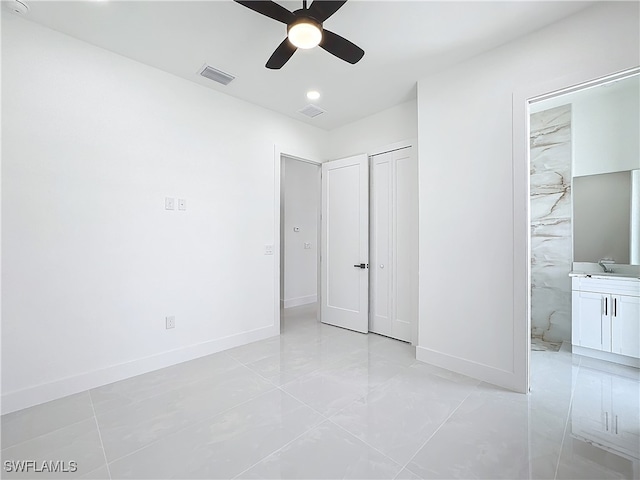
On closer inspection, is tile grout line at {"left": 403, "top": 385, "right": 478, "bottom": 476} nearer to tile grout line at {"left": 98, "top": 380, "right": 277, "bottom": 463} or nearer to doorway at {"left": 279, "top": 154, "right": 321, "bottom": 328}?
tile grout line at {"left": 98, "top": 380, "right": 277, "bottom": 463}

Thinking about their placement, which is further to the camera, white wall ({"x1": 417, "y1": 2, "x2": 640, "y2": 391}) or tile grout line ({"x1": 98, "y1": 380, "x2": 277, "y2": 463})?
white wall ({"x1": 417, "y1": 2, "x2": 640, "y2": 391})

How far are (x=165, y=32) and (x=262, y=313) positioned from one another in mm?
3016

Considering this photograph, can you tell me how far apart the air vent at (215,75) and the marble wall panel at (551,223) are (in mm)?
3837

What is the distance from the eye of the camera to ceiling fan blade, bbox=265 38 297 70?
81.2 inches

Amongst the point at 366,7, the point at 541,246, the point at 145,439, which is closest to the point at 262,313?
the point at 145,439

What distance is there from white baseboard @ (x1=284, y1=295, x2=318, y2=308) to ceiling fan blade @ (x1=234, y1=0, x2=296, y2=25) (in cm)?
446

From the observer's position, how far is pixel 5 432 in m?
1.90

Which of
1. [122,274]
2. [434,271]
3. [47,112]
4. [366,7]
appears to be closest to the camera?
[366,7]

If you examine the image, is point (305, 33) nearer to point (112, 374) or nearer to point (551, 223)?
point (112, 374)

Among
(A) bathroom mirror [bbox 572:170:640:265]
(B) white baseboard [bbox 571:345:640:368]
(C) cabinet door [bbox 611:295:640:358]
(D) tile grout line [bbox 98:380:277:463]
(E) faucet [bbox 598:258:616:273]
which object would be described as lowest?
(D) tile grout line [bbox 98:380:277:463]

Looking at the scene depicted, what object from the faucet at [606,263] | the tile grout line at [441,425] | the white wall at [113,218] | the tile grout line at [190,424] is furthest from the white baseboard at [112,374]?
the faucet at [606,263]

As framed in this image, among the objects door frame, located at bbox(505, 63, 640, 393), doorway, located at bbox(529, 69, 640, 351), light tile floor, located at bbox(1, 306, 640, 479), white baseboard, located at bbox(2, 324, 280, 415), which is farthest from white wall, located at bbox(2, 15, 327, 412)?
doorway, located at bbox(529, 69, 640, 351)

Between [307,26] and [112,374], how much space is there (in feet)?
10.6

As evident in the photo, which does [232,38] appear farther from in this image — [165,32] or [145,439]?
[145,439]
